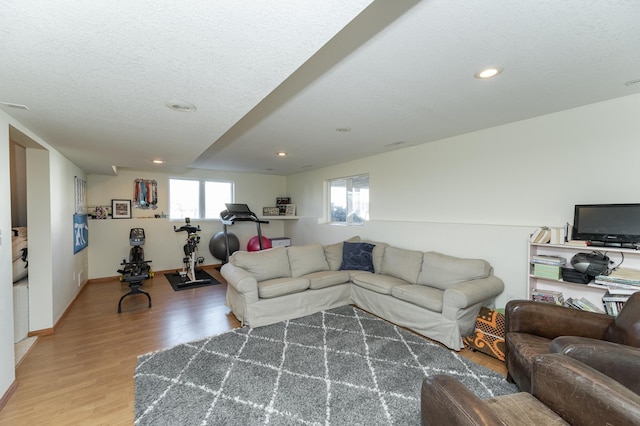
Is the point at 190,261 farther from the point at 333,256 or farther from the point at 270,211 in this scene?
the point at 333,256

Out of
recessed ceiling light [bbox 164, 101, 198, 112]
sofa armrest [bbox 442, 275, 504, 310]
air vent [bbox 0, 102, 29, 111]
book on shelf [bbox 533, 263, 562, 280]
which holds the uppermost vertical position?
recessed ceiling light [bbox 164, 101, 198, 112]

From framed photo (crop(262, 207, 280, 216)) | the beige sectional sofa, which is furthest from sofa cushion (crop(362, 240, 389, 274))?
framed photo (crop(262, 207, 280, 216))

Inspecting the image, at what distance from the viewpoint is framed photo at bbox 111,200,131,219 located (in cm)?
545

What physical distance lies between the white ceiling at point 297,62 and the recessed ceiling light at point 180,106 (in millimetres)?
67

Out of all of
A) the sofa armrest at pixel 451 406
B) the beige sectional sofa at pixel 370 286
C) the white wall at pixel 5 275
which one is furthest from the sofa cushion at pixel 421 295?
the white wall at pixel 5 275

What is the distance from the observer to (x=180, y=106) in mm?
1996

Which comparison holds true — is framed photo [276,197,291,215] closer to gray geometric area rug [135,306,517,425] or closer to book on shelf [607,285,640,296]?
gray geometric area rug [135,306,517,425]

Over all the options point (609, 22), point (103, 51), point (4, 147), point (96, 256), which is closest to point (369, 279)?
point (609, 22)

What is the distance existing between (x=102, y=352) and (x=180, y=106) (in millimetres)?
2552

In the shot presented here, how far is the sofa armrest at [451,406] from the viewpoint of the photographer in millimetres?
1075

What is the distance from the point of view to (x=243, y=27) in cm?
116

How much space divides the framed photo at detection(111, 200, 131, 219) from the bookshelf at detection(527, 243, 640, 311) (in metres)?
6.72

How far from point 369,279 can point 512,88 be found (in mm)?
2615

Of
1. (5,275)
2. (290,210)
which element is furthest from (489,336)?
(290,210)
